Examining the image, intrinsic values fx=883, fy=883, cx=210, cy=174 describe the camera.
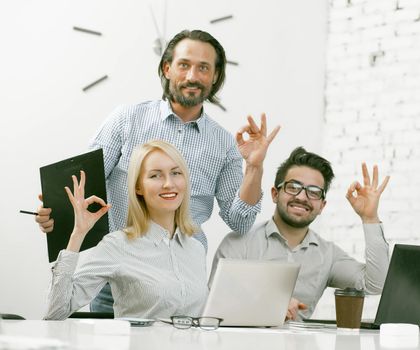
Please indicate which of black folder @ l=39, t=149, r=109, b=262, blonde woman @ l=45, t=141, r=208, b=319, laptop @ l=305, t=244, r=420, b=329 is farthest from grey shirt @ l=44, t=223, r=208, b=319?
laptop @ l=305, t=244, r=420, b=329

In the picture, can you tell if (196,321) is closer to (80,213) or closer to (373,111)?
(80,213)

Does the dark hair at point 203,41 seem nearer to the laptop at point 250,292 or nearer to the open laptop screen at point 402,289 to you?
the laptop at point 250,292

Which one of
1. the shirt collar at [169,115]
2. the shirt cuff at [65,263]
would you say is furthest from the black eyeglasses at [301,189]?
the shirt cuff at [65,263]

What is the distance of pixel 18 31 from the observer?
4426 mm

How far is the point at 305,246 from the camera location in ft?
10.7

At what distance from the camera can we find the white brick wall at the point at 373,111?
4.38 m

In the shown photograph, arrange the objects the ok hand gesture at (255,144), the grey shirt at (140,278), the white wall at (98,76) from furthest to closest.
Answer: the white wall at (98,76), the ok hand gesture at (255,144), the grey shirt at (140,278)

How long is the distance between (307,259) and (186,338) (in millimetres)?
1481

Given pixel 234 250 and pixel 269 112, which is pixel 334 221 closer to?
pixel 269 112

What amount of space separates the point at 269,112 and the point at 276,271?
2338mm

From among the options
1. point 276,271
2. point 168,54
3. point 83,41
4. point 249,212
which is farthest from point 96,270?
point 83,41

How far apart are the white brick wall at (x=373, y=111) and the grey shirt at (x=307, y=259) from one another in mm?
1138

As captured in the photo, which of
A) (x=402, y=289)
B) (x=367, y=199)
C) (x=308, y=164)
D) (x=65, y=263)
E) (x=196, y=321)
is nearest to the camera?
(x=196, y=321)

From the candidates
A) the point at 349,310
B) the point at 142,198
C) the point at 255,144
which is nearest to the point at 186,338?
the point at 349,310
